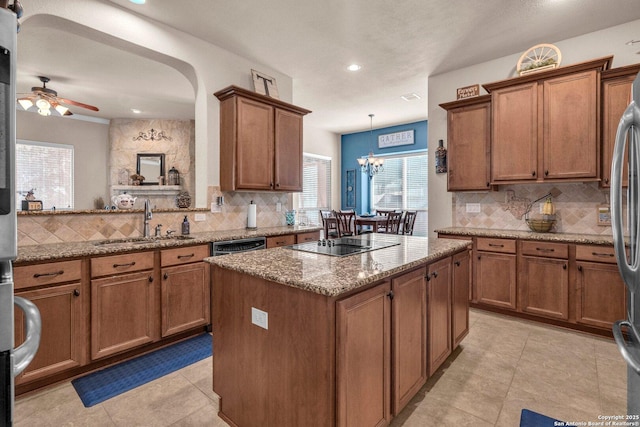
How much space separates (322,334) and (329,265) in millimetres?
422

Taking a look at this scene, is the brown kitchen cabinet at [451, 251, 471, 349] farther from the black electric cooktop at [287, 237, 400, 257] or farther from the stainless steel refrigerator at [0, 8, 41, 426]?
the stainless steel refrigerator at [0, 8, 41, 426]

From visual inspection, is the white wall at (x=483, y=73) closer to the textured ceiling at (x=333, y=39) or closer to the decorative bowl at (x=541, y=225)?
the textured ceiling at (x=333, y=39)

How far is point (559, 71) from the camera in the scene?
10.1ft

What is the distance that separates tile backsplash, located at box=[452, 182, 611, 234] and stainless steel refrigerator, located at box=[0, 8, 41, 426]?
4.24 m

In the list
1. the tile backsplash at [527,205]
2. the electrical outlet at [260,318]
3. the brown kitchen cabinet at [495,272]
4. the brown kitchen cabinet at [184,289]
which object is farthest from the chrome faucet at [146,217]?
the tile backsplash at [527,205]

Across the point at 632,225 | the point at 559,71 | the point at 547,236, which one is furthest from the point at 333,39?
the point at 632,225

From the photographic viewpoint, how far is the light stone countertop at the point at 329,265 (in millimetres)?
1310

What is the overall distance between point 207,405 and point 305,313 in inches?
45.4

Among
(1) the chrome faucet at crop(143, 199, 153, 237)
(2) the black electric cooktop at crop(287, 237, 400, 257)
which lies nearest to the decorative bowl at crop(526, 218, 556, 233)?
(2) the black electric cooktop at crop(287, 237, 400, 257)

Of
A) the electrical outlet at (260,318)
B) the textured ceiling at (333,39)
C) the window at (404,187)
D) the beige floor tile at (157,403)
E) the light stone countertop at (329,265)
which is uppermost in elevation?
the textured ceiling at (333,39)

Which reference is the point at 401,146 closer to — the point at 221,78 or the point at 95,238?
the point at 221,78

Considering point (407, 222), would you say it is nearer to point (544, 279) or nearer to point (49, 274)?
point (544, 279)

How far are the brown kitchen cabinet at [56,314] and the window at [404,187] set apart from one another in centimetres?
609

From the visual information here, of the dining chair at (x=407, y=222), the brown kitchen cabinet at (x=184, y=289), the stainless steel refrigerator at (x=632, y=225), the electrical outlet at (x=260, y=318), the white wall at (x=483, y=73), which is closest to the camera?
the stainless steel refrigerator at (x=632, y=225)
